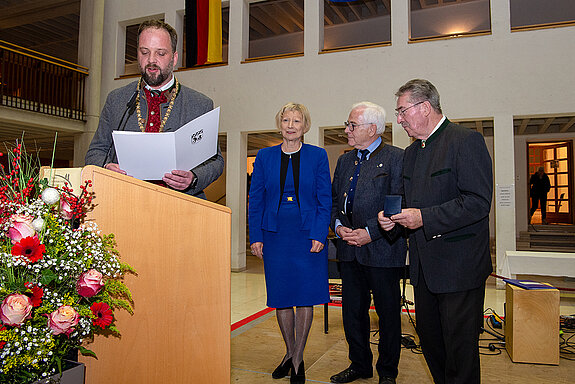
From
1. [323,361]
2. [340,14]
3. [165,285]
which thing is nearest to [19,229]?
[165,285]

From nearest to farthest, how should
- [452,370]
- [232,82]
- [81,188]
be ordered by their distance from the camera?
[81,188] → [452,370] → [232,82]

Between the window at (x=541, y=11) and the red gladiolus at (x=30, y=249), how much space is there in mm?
10378

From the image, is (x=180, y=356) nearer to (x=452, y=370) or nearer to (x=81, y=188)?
(x=81, y=188)

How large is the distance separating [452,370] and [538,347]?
1.62m

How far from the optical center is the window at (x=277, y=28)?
9.91 m

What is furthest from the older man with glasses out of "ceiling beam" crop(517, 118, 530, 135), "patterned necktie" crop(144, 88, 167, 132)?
"ceiling beam" crop(517, 118, 530, 135)

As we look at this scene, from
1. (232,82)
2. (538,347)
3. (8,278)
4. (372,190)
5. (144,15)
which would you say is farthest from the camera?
(144,15)

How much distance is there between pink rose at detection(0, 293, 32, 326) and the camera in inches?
31.4

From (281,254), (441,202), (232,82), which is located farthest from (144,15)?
(441,202)

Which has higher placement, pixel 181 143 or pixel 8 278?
pixel 181 143

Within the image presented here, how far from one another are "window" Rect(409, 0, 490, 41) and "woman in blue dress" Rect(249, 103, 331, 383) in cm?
749

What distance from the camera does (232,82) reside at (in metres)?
8.07

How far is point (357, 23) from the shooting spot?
1049cm

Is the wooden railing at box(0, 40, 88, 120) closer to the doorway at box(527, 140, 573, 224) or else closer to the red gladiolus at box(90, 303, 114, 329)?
the red gladiolus at box(90, 303, 114, 329)
